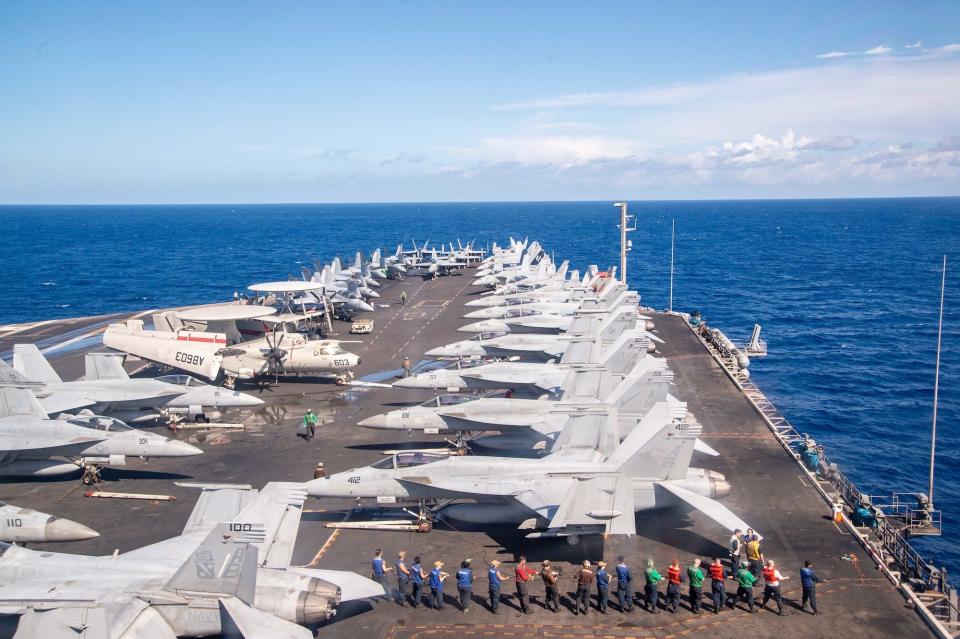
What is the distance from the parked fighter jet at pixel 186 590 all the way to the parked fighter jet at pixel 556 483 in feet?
17.8

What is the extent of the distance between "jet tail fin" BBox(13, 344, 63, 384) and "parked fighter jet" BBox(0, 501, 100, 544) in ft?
48.6

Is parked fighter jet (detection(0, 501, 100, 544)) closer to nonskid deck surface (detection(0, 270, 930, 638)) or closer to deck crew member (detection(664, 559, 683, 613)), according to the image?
nonskid deck surface (detection(0, 270, 930, 638))

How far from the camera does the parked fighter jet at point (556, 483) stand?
867 inches

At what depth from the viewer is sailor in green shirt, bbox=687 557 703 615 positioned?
19188mm

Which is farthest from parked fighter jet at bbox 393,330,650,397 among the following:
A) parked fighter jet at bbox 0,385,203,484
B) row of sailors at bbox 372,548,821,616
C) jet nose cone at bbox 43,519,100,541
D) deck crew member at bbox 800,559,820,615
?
jet nose cone at bbox 43,519,100,541

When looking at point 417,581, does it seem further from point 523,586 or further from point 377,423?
point 377,423

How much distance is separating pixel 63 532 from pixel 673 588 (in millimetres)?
19757

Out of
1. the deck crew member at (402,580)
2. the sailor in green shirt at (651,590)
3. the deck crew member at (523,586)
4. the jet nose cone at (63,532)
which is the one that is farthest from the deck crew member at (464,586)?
the jet nose cone at (63,532)

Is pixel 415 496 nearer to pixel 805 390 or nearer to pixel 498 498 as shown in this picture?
pixel 498 498

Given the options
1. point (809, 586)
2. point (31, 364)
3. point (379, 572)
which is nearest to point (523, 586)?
point (379, 572)

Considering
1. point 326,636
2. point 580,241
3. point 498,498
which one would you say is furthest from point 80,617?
point 580,241

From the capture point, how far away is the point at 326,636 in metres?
18.6

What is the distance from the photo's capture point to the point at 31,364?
35438mm

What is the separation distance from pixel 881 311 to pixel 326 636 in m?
87.6
